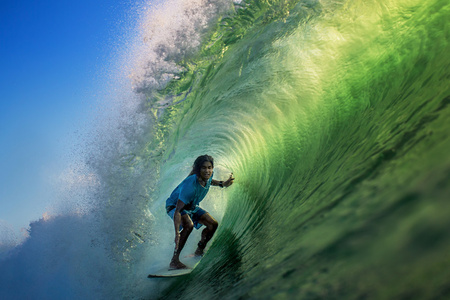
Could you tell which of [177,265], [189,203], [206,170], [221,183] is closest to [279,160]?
[221,183]

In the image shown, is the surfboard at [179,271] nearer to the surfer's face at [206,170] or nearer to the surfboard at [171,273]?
the surfboard at [171,273]

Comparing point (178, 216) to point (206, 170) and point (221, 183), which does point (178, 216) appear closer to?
point (206, 170)

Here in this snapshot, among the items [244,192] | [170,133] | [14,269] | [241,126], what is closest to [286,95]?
[241,126]

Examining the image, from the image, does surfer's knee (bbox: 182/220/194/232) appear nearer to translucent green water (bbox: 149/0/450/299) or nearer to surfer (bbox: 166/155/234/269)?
surfer (bbox: 166/155/234/269)

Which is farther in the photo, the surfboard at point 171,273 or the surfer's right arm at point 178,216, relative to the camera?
the surfboard at point 171,273

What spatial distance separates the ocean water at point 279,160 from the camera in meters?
1.10

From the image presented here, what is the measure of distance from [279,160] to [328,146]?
1.37 m

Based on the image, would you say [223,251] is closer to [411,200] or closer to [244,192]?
[244,192]

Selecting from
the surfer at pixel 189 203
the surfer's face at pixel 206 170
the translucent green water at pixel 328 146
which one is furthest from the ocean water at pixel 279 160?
the surfer's face at pixel 206 170

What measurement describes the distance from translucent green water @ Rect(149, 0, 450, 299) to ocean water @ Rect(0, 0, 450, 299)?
0.03 feet

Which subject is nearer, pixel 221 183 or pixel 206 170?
pixel 206 170

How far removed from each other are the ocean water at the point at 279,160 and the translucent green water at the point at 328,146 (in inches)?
0.4

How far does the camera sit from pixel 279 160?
4.51 meters

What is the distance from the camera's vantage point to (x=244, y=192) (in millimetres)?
5582
